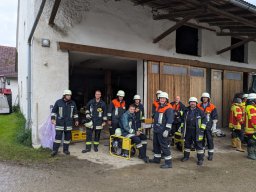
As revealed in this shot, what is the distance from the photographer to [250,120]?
298 inches

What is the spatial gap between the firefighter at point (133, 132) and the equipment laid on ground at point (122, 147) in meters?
0.15

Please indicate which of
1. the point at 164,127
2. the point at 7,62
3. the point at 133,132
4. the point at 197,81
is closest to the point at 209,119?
the point at 164,127

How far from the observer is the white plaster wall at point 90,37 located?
7.71 meters

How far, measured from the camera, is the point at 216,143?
979 centimetres

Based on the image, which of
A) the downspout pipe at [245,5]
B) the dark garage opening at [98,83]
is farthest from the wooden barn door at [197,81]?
the dark garage opening at [98,83]

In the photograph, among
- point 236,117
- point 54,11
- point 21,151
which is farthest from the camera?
point 236,117

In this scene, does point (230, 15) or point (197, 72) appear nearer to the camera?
point (230, 15)

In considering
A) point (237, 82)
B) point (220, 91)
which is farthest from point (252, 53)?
point (220, 91)

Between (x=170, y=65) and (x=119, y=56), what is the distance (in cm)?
253

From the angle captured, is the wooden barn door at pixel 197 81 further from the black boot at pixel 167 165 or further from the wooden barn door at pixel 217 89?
the black boot at pixel 167 165

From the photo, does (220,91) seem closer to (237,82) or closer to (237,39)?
(237,82)

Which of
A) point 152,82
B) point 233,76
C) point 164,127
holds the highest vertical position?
point 233,76

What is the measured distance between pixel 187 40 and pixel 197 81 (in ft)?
6.02

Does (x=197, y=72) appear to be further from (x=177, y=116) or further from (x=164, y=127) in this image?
(x=164, y=127)
